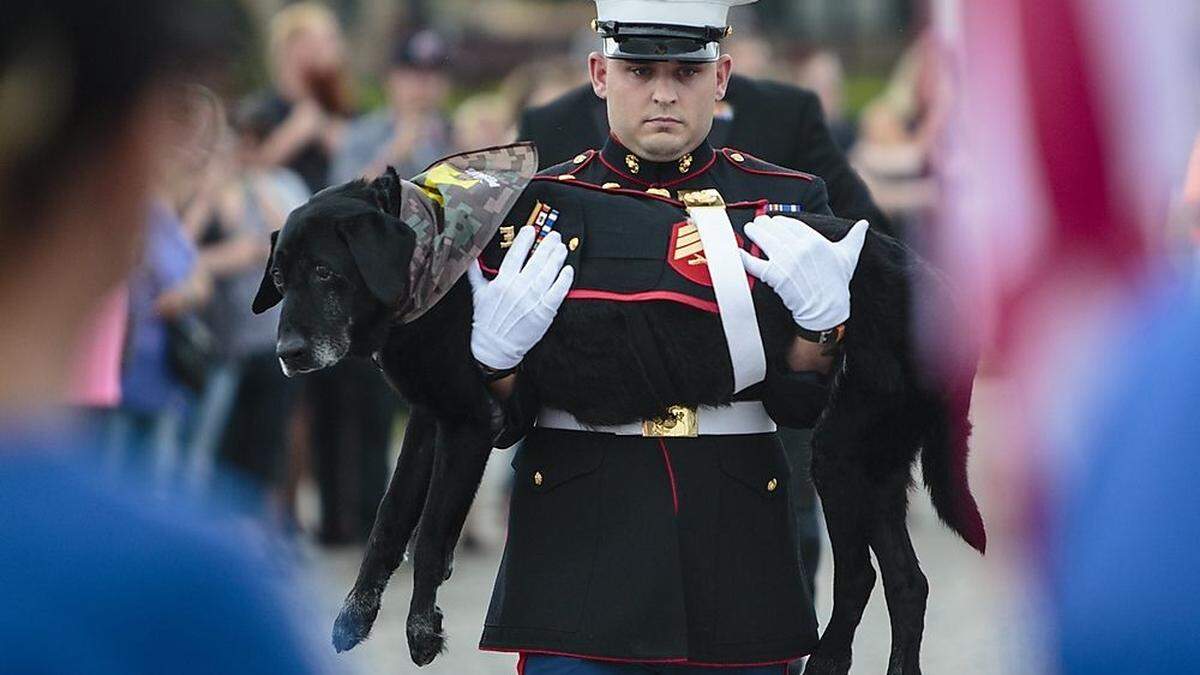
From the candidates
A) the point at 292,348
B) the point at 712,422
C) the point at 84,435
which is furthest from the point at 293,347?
the point at 84,435

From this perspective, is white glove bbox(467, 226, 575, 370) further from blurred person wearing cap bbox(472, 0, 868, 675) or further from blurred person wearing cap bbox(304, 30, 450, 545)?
blurred person wearing cap bbox(304, 30, 450, 545)

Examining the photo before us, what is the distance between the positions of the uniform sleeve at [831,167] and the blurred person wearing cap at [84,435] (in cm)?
358

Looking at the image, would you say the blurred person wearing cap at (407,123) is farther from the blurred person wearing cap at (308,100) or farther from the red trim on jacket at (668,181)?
the red trim on jacket at (668,181)

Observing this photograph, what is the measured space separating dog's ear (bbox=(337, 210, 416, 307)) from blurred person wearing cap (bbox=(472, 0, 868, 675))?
0.56ft

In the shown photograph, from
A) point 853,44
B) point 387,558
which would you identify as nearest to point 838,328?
point 387,558

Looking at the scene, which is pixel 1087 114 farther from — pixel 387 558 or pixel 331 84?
pixel 331 84

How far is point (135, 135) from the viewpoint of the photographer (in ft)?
5.61

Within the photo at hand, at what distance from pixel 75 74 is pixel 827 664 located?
7.61ft

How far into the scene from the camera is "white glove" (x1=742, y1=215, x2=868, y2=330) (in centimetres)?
364

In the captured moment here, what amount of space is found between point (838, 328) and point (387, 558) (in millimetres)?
768

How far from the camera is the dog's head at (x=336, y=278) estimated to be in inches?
138

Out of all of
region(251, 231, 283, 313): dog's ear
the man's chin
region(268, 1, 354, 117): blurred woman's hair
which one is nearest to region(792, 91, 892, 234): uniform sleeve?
the man's chin

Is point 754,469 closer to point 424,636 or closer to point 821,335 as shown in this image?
point 821,335

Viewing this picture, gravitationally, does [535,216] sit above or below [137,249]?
below
